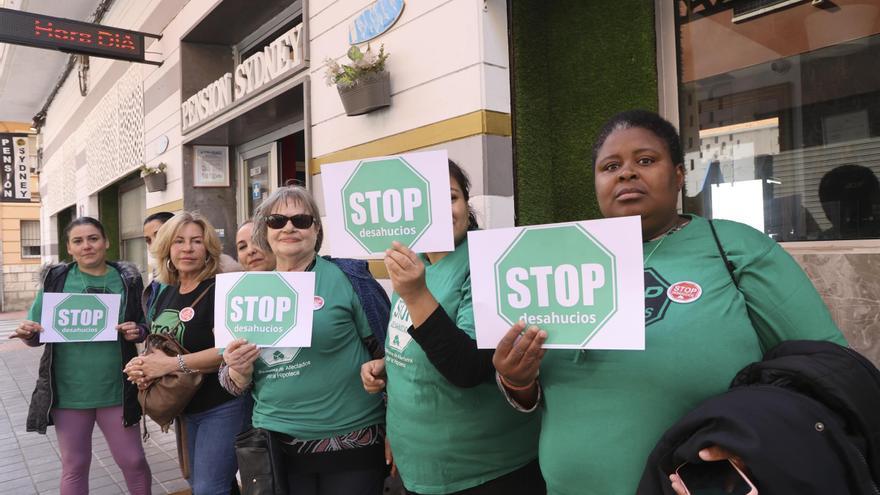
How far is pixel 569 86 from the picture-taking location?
300cm

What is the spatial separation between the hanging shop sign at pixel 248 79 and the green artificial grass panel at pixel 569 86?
2.25 meters

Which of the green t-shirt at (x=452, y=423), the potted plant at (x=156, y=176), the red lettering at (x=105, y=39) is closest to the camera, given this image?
the green t-shirt at (x=452, y=423)

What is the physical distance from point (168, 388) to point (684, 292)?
2.25 meters

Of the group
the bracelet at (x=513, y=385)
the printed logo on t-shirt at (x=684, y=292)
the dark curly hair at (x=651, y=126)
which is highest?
the dark curly hair at (x=651, y=126)

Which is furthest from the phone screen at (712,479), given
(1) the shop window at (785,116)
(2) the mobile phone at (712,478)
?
(1) the shop window at (785,116)

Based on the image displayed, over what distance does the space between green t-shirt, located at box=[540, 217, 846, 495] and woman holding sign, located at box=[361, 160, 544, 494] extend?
302 millimetres

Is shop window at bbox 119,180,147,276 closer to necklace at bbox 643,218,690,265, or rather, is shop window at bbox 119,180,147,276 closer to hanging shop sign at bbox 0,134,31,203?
necklace at bbox 643,218,690,265

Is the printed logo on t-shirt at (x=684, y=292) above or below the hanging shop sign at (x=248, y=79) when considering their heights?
below

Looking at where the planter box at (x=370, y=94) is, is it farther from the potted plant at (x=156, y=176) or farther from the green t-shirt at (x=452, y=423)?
the potted plant at (x=156, y=176)

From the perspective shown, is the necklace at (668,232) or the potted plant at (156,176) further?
the potted plant at (156,176)

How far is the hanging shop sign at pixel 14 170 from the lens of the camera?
18.6 meters

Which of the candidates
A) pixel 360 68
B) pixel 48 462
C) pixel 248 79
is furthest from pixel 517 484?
pixel 248 79

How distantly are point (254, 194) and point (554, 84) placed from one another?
4.79 metres

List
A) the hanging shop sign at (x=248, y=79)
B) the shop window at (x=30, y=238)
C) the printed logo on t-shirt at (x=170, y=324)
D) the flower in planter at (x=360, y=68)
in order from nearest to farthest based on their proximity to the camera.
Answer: the printed logo on t-shirt at (x=170, y=324) → the flower in planter at (x=360, y=68) → the hanging shop sign at (x=248, y=79) → the shop window at (x=30, y=238)
